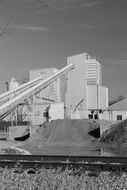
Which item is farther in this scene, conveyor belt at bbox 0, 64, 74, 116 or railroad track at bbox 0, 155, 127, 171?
conveyor belt at bbox 0, 64, 74, 116

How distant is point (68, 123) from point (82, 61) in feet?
104

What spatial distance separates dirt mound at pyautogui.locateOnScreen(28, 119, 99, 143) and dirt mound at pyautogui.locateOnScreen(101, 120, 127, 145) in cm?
350

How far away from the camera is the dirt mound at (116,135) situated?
30062mm

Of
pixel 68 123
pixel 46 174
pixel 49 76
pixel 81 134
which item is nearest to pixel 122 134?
pixel 81 134

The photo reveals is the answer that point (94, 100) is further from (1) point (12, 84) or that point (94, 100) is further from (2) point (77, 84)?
(1) point (12, 84)

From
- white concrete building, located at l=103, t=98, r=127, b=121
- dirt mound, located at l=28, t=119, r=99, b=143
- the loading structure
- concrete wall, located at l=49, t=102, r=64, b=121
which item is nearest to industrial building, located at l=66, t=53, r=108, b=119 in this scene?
the loading structure

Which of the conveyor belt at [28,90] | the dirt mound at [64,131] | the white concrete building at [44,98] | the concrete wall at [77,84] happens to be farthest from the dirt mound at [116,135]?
the concrete wall at [77,84]

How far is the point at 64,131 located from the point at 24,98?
23542mm

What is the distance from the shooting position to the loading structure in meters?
59.3

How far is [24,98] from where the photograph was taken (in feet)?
200

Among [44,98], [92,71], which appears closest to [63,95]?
[44,98]

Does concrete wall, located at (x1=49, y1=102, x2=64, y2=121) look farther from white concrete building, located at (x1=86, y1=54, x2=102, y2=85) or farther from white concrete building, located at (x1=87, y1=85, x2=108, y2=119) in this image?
white concrete building, located at (x1=86, y1=54, x2=102, y2=85)

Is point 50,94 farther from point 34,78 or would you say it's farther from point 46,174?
point 46,174

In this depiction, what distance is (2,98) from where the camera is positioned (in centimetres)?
6419
